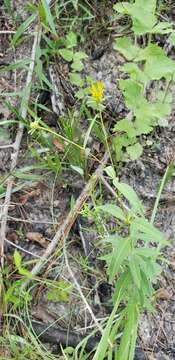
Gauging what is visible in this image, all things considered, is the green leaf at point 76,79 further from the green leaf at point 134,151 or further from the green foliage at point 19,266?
the green foliage at point 19,266

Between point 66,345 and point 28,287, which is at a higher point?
point 28,287

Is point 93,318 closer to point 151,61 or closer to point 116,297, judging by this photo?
point 116,297

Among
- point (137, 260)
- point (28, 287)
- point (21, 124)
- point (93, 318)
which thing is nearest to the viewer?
point (137, 260)

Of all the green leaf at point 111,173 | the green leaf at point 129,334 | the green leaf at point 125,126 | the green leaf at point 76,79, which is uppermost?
the green leaf at point 76,79

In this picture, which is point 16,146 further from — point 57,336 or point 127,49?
point 57,336

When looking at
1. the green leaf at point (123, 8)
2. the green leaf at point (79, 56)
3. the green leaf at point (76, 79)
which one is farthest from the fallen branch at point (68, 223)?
the green leaf at point (123, 8)

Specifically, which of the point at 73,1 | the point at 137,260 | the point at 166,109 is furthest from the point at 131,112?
the point at 137,260

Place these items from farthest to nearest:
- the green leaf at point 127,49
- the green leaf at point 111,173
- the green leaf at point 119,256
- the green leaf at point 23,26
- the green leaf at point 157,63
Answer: the green leaf at point 23,26 → the green leaf at point 127,49 → the green leaf at point 157,63 → the green leaf at point 111,173 → the green leaf at point 119,256
